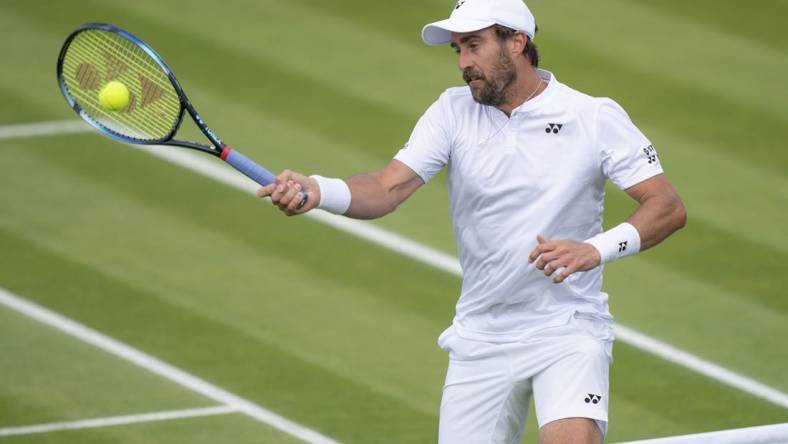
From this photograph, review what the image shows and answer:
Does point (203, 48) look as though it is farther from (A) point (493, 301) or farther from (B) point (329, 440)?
(A) point (493, 301)

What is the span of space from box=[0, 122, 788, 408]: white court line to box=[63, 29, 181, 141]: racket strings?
4.04 meters

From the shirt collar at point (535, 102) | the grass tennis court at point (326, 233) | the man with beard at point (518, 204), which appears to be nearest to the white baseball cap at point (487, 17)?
the man with beard at point (518, 204)

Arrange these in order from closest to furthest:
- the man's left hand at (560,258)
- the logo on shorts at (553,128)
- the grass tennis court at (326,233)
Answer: the man's left hand at (560,258)
the logo on shorts at (553,128)
the grass tennis court at (326,233)

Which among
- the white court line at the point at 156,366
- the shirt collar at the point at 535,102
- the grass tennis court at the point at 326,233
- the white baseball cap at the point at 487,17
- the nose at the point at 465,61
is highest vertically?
the white baseball cap at the point at 487,17

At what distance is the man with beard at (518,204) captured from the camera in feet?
24.6

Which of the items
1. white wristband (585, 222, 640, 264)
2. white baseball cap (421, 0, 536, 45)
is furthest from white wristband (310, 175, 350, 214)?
white wristband (585, 222, 640, 264)

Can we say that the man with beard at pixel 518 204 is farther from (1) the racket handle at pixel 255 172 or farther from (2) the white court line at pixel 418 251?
(2) the white court line at pixel 418 251

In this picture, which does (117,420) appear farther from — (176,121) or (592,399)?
(592,399)

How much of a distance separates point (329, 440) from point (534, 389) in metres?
2.48

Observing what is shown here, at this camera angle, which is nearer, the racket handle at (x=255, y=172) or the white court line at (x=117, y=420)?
the racket handle at (x=255, y=172)

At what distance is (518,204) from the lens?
760 centimetres

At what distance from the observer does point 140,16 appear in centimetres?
1619

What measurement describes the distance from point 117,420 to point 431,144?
336 cm

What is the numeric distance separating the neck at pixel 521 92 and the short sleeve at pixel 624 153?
0.34 meters
